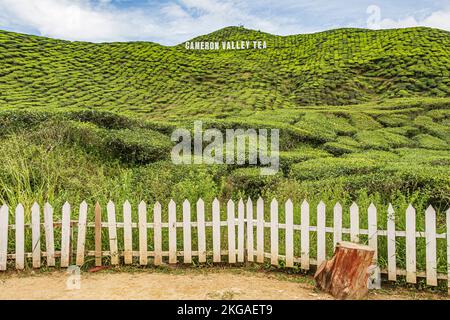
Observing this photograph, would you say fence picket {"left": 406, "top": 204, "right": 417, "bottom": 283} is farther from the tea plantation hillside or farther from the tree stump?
the tea plantation hillside

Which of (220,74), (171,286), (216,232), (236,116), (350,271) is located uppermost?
(220,74)

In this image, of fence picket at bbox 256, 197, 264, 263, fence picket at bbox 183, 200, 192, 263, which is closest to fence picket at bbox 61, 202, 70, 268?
fence picket at bbox 183, 200, 192, 263

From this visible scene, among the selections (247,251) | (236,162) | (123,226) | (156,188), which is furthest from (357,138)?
(123,226)

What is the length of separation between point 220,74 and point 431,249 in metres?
19.8

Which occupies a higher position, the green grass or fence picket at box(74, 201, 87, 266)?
the green grass

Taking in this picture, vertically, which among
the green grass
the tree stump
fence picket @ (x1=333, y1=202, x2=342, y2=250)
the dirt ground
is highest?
the green grass

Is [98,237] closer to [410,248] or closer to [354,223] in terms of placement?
[354,223]

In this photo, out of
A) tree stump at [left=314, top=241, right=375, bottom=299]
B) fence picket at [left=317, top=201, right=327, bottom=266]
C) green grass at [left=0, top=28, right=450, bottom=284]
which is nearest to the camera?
tree stump at [left=314, top=241, right=375, bottom=299]

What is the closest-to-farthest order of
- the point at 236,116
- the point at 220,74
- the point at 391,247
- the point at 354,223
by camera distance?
Answer: the point at 391,247, the point at 354,223, the point at 236,116, the point at 220,74

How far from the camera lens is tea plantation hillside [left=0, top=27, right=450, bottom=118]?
62.7 ft

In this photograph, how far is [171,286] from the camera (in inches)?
182

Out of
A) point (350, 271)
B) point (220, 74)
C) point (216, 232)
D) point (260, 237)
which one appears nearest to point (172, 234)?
point (216, 232)

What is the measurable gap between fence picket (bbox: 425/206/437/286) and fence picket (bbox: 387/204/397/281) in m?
0.33

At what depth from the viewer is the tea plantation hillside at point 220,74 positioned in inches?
753
